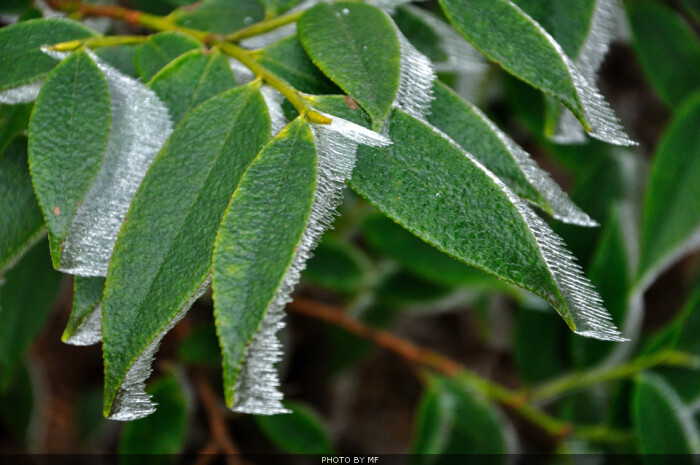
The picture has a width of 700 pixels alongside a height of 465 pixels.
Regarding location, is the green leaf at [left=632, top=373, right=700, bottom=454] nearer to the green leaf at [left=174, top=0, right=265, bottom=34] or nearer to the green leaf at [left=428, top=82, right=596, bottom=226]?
the green leaf at [left=428, top=82, right=596, bottom=226]

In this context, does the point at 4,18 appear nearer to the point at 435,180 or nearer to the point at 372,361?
the point at 435,180

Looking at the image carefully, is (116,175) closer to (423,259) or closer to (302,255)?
(302,255)

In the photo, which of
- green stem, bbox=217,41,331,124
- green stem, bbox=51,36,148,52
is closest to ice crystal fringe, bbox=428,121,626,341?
green stem, bbox=217,41,331,124

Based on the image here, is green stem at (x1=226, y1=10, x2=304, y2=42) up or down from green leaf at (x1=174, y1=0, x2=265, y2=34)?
up

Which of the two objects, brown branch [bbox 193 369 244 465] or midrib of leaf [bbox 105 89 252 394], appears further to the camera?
brown branch [bbox 193 369 244 465]

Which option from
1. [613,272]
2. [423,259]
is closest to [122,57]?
[423,259]

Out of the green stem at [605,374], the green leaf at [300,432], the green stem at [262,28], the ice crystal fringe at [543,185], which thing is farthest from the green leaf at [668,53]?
the green leaf at [300,432]
